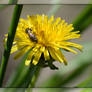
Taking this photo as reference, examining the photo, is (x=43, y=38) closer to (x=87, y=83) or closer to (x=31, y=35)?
(x=31, y=35)

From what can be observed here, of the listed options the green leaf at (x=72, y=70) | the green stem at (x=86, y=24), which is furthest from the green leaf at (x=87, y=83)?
the green stem at (x=86, y=24)

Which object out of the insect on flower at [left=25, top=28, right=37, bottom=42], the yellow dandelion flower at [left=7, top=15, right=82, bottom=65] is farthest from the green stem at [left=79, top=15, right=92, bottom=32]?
the insect on flower at [left=25, top=28, right=37, bottom=42]

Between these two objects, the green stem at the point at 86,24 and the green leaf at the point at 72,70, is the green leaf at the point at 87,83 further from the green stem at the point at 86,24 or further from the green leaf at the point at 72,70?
the green stem at the point at 86,24

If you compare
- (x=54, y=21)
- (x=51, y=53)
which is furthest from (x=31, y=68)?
(x=54, y=21)

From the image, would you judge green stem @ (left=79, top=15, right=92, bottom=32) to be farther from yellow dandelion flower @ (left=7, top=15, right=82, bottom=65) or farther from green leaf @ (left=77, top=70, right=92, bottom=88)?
green leaf @ (left=77, top=70, right=92, bottom=88)

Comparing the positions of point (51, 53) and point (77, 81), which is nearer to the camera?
point (51, 53)

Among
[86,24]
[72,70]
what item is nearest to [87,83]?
[72,70]

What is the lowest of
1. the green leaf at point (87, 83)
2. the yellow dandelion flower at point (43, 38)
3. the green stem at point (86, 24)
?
the green leaf at point (87, 83)

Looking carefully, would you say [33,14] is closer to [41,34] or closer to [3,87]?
[41,34]
